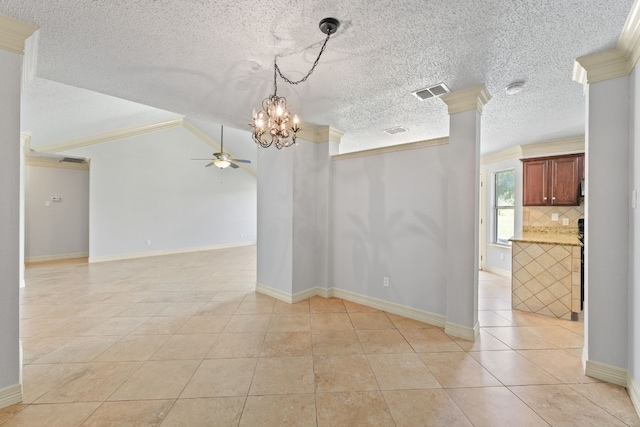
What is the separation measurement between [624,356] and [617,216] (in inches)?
42.9

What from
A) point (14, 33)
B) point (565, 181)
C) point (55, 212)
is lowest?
point (55, 212)

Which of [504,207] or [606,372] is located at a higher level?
[504,207]

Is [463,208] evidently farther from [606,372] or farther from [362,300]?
[362,300]

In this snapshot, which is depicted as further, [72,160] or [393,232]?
[72,160]

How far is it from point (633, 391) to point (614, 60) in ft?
8.08

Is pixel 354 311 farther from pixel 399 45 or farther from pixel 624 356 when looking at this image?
pixel 399 45

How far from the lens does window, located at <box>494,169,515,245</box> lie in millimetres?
5637

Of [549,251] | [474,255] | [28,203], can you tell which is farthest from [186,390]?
[28,203]

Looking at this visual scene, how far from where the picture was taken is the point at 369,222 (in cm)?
382

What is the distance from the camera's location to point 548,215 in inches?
195

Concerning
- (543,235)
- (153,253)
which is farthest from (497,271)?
(153,253)

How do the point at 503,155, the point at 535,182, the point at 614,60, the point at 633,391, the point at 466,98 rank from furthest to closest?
1. the point at 503,155
2. the point at 535,182
3. the point at 466,98
4. the point at 614,60
5. the point at 633,391

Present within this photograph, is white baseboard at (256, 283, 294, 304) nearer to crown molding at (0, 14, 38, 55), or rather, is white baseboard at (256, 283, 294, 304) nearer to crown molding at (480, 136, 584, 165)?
crown molding at (0, 14, 38, 55)

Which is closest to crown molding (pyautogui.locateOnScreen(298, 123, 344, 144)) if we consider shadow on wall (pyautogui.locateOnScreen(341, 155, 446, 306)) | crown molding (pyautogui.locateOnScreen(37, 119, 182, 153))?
shadow on wall (pyautogui.locateOnScreen(341, 155, 446, 306))
